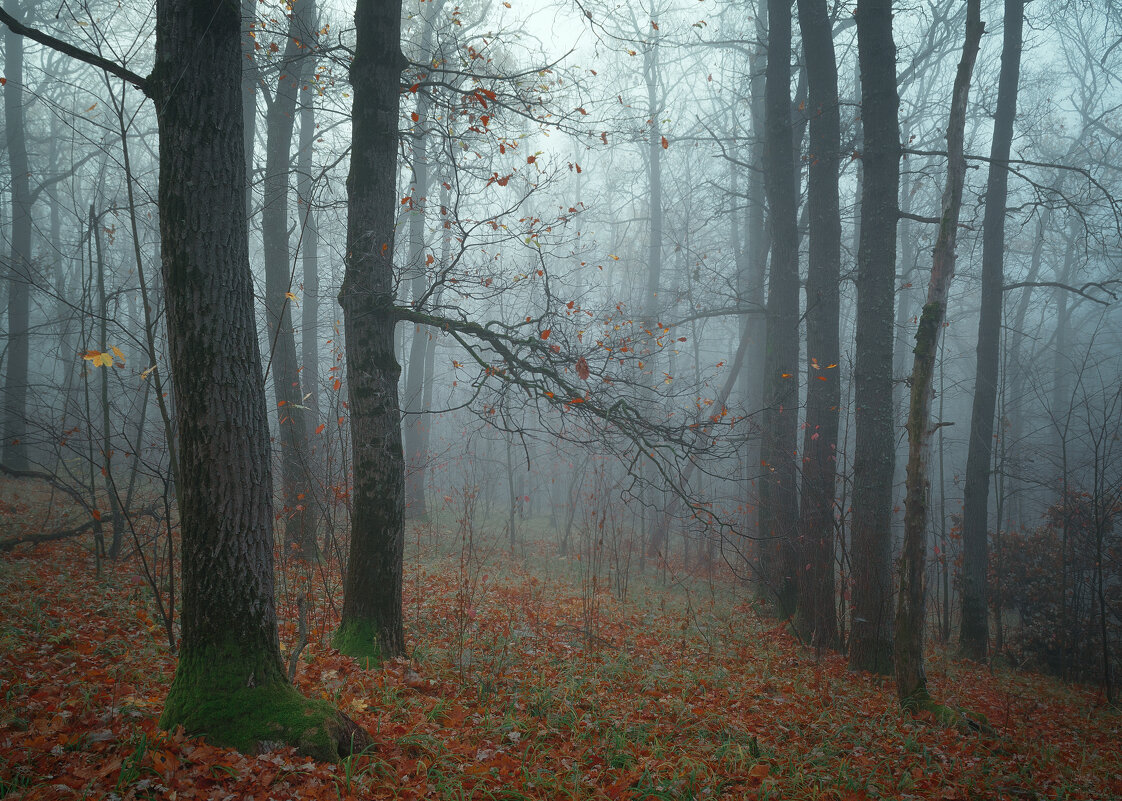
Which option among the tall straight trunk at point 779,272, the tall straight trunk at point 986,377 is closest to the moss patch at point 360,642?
the tall straight trunk at point 779,272

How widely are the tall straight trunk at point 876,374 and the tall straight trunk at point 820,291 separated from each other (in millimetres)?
960

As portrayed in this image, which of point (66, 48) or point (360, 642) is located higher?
point (66, 48)

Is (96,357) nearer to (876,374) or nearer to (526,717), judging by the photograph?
(526,717)

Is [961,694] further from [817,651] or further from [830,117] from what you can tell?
[830,117]

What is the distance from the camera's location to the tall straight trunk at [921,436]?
548cm

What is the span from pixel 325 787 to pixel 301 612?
1354 millimetres

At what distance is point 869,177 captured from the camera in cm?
682

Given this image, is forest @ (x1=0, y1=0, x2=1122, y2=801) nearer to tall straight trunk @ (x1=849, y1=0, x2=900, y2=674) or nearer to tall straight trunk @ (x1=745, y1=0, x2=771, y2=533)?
tall straight trunk @ (x1=849, y1=0, x2=900, y2=674)

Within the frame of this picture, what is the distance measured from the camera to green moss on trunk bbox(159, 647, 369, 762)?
312 centimetres

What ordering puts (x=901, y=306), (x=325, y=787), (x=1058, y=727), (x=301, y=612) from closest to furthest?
(x=325, y=787), (x=301, y=612), (x=1058, y=727), (x=901, y=306)

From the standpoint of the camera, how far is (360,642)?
4930mm

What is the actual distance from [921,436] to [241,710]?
5.67m

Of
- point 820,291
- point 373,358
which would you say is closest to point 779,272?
point 820,291

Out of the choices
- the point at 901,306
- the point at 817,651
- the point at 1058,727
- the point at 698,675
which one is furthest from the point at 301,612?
the point at 901,306
